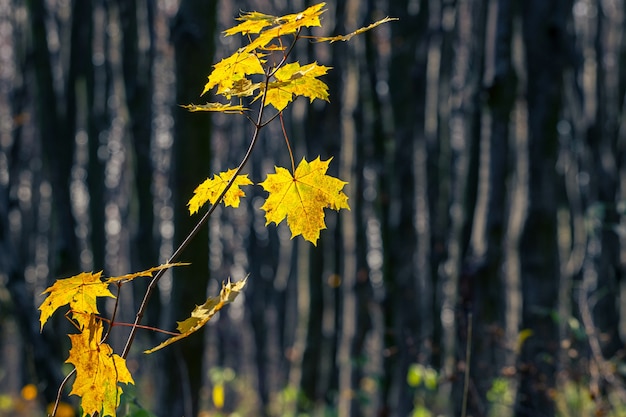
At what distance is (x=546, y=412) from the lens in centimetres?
391

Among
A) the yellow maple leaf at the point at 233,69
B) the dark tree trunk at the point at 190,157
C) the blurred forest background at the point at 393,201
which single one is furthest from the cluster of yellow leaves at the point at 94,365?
the dark tree trunk at the point at 190,157

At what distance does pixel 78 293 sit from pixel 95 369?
0.14 m

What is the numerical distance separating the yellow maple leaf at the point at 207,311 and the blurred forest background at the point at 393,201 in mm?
795

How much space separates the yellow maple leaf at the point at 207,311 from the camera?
1368mm

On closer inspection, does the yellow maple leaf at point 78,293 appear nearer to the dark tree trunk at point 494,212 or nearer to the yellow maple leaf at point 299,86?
the yellow maple leaf at point 299,86

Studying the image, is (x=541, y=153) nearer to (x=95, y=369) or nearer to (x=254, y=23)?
(x=254, y=23)

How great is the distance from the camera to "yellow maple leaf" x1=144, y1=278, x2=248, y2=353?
1368mm

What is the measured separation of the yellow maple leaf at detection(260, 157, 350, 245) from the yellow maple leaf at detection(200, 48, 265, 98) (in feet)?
0.58

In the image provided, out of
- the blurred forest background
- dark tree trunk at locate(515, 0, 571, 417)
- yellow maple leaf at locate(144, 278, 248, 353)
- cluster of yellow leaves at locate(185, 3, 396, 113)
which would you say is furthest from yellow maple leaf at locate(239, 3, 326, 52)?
dark tree trunk at locate(515, 0, 571, 417)

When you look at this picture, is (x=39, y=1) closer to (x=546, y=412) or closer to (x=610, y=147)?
(x=546, y=412)

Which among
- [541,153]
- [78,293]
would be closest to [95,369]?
[78,293]

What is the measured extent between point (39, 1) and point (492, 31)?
10.9 feet

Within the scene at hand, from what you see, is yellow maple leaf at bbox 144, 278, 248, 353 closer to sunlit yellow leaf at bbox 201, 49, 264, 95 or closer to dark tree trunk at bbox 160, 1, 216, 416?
sunlit yellow leaf at bbox 201, 49, 264, 95

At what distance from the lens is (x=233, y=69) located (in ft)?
5.04
